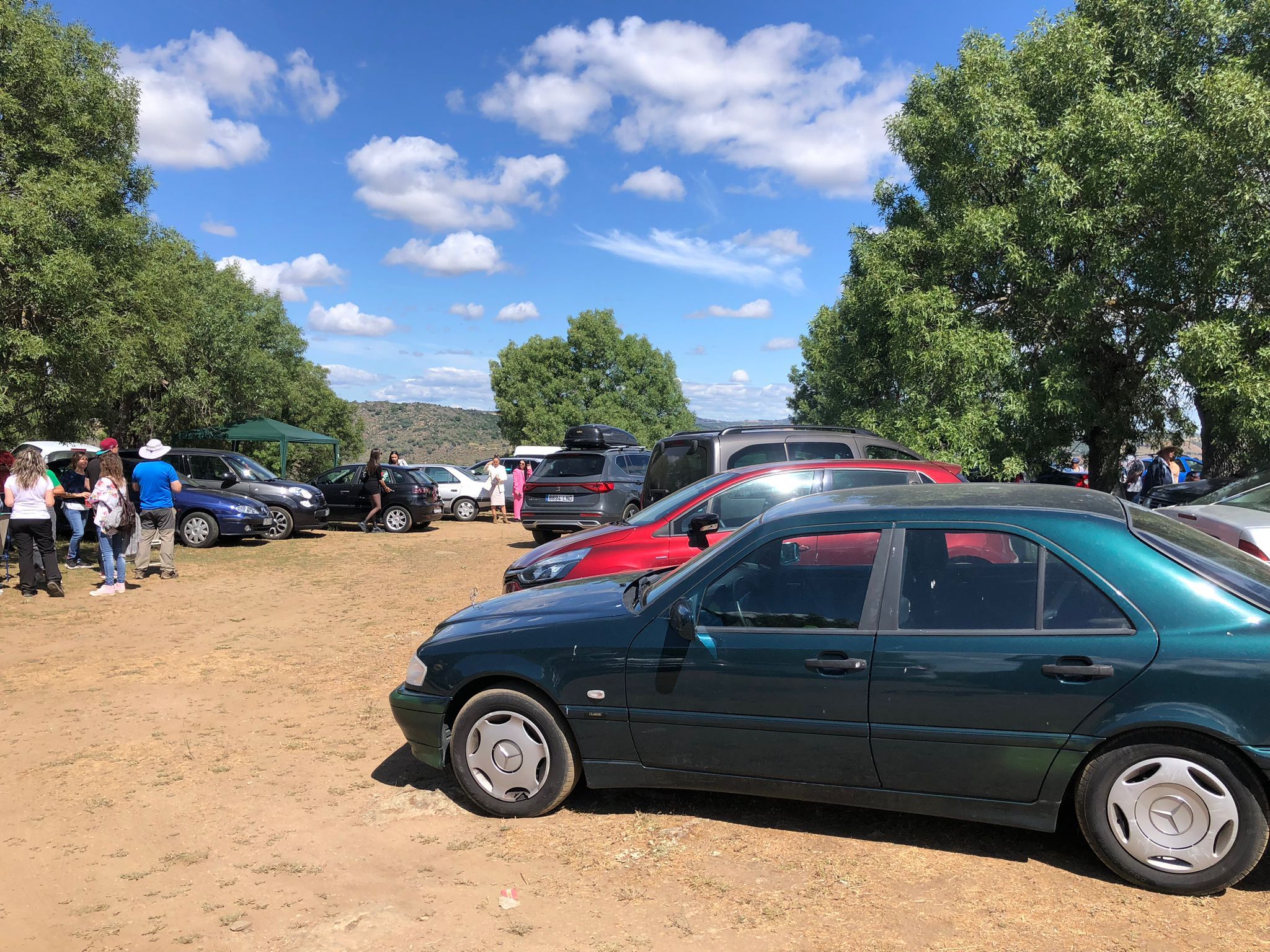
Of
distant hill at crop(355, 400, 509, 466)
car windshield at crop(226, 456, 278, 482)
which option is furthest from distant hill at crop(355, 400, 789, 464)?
car windshield at crop(226, 456, 278, 482)

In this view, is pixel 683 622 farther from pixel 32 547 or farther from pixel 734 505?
pixel 32 547

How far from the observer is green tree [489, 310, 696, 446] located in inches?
2530

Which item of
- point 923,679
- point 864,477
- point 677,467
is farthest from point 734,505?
point 923,679

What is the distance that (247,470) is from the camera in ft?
57.4

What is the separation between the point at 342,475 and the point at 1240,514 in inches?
718

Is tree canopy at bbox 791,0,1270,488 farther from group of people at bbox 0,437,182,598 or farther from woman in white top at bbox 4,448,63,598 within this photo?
woman in white top at bbox 4,448,63,598

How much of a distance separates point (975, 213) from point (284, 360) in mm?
29465

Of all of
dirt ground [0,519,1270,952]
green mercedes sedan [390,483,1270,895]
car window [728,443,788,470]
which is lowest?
dirt ground [0,519,1270,952]

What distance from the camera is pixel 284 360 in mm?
38062

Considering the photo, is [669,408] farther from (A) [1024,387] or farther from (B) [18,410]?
(B) [18,410]

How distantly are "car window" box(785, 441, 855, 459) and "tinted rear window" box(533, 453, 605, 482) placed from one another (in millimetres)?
7064

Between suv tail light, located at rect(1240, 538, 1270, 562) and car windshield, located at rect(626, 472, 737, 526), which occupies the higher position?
car windshield, located at rect(626, 472, 737, 526)

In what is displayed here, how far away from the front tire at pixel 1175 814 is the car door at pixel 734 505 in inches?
142

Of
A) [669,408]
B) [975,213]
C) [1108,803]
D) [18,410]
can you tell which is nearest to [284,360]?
[18,410]
